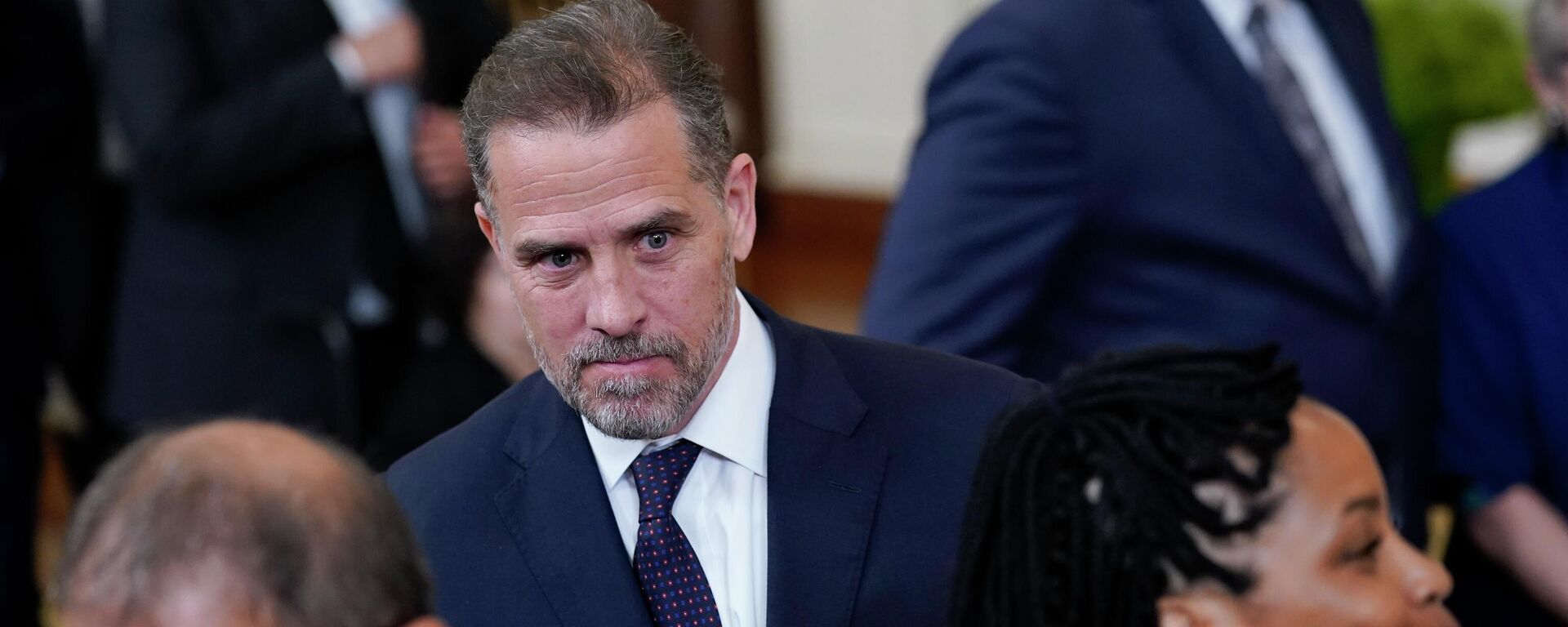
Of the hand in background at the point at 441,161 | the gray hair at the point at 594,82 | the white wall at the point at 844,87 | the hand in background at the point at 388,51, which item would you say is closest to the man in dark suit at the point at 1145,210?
the gray hair at the point at 594,82

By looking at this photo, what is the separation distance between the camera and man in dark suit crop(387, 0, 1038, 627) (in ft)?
5.12

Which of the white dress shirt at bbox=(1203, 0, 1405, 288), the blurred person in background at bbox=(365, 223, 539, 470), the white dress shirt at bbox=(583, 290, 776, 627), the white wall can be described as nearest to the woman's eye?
the white dress shirt at bbox=(583, 290, 776, 627)

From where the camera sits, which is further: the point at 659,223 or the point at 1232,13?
the point at 1232,13

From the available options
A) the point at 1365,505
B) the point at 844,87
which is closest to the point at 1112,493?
the point at 1365,505

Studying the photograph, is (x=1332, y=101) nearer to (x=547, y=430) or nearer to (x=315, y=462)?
(x=547, y=430)

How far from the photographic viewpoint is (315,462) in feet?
3.78

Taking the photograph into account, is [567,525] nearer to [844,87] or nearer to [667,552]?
[667,552]

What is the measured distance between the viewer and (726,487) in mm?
1668

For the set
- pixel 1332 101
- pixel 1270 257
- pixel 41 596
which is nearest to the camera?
pixel 1270 257

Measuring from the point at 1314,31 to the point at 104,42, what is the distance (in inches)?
74.4

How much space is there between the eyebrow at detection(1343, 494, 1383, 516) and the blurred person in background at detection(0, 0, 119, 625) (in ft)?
8.26

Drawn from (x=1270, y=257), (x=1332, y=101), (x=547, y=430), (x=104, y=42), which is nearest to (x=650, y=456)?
(x=547, y=430)

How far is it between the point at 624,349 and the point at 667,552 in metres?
0.19

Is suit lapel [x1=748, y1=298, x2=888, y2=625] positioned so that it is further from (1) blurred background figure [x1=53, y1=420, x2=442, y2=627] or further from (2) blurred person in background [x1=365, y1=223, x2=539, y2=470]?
(2) blurred person in background [x1=365, y1=223, x2=539, y2=470]
